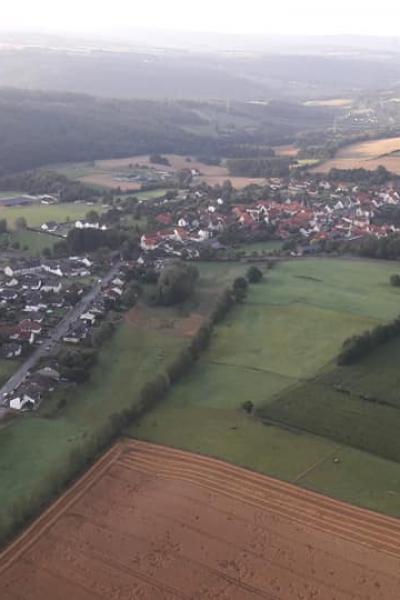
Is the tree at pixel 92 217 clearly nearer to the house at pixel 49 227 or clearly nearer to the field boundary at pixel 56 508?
the house at pixel 49 227

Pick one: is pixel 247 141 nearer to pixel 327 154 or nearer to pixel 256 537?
pixel 327 154

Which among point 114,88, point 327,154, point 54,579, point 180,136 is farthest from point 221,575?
point 114,88

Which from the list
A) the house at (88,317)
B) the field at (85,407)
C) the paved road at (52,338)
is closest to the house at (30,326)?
the paved road at (52,338)

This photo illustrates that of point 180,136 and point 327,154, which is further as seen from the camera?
point 180,136

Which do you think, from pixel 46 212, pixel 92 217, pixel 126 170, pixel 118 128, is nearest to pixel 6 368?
pixel 92 217

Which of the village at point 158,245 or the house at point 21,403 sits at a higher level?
the house at point 21,403
